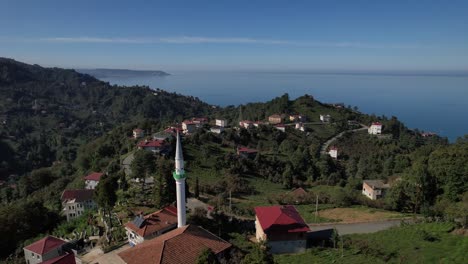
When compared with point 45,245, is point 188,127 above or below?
above

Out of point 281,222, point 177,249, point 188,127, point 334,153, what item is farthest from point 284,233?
point 188,127

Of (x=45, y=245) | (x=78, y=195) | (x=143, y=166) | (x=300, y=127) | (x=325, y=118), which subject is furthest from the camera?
(x=325, y=118)

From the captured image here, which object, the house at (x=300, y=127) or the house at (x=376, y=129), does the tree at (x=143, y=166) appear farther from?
the house at (x=376, y=129)

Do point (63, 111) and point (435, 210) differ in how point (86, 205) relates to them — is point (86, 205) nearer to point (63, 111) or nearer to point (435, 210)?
point (435, 210)

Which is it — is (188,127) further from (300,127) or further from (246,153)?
(300,127)

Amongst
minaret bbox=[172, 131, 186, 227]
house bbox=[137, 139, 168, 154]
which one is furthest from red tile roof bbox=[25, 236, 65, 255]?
house bbox=[137, 139, 168, 154]

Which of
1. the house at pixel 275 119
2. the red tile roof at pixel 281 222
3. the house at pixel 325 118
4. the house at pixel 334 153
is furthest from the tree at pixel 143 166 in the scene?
the house at pixel 325 118

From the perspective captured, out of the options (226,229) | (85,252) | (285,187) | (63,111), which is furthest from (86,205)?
(63,111)
